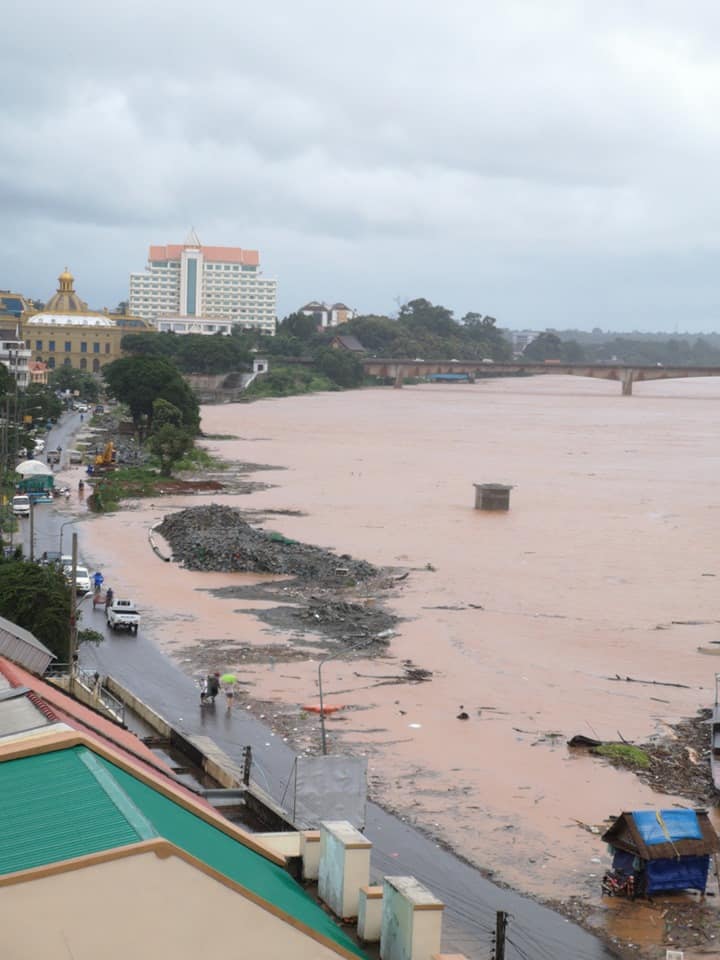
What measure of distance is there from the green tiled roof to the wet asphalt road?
387 cm

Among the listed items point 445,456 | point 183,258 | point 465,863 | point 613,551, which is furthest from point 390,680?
point 183,258

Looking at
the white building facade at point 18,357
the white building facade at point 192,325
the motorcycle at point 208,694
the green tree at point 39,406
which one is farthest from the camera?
the white building facade at point 192,325

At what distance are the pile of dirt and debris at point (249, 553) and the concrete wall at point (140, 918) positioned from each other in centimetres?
2124

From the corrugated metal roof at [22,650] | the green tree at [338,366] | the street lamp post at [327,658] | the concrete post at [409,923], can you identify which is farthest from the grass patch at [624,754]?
the green tree at [338,366]

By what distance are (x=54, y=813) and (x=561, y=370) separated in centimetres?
10953

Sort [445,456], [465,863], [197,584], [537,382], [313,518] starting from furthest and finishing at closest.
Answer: [537,382]
[445,456]
[313,518]
[197,584]
[465,863]

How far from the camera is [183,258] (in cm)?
15912

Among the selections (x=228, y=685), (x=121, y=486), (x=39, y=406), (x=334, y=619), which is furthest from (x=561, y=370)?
(x=228, y=685)

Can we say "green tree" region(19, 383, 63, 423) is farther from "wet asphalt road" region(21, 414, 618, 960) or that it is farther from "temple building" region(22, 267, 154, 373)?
"wet asphalt road" region(21, 414, 618, 960)

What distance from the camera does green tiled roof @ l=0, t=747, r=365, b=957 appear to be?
7.05 meters

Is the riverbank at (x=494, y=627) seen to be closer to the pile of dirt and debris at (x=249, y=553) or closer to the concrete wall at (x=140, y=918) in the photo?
the pile of dirt and debris at (x=249, y=553)

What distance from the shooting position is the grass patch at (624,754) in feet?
55.3

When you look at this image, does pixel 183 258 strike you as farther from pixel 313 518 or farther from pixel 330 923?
pixel 330 923

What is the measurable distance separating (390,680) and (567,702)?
274 cm
